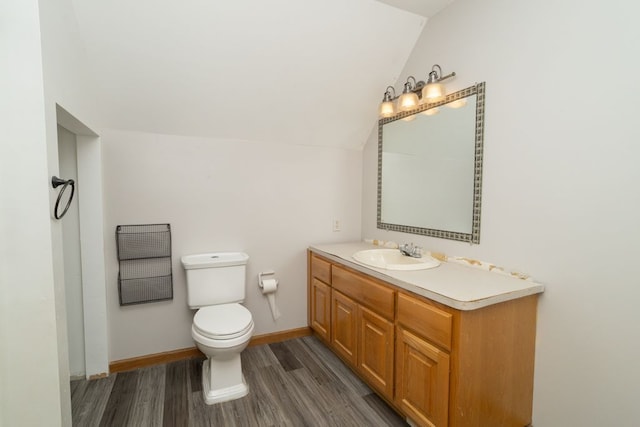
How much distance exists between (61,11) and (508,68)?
2.19 meters

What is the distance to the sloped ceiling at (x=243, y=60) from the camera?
167cm

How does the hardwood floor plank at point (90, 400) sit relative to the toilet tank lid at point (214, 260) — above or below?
below

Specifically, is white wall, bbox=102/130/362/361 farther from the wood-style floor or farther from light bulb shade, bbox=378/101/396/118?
light bulb shade, bbox=378/101/396/118

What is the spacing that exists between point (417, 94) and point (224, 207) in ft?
5.40

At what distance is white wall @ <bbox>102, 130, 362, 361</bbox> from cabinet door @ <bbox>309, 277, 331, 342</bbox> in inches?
6.2

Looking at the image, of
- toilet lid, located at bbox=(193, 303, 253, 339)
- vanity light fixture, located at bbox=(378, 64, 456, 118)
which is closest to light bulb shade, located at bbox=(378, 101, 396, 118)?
→ vanity light fixture, located at bbox=(378, 64, 456, 118)

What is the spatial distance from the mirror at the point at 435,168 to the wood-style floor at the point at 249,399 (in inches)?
45.4

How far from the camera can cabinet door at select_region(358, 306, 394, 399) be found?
164cm

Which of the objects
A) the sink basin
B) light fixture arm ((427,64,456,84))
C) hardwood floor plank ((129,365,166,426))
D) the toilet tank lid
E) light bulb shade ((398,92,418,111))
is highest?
light fixture arm ((427,64,456,84))

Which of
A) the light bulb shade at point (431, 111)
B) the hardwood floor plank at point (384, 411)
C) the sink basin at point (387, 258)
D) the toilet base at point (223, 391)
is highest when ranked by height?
the light bulb shade at point (431, 111)

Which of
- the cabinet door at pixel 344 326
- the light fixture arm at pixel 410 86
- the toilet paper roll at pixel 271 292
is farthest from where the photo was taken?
the toilet paper roll at pixel 271 292

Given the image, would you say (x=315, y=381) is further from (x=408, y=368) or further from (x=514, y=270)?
(x=514, y=270)

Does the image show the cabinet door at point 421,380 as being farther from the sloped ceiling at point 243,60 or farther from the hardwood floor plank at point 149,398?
the sloped ceiling at point 243,60

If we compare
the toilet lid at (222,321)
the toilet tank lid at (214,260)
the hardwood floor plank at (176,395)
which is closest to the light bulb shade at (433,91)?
the toilet tank lid at (214,260)
